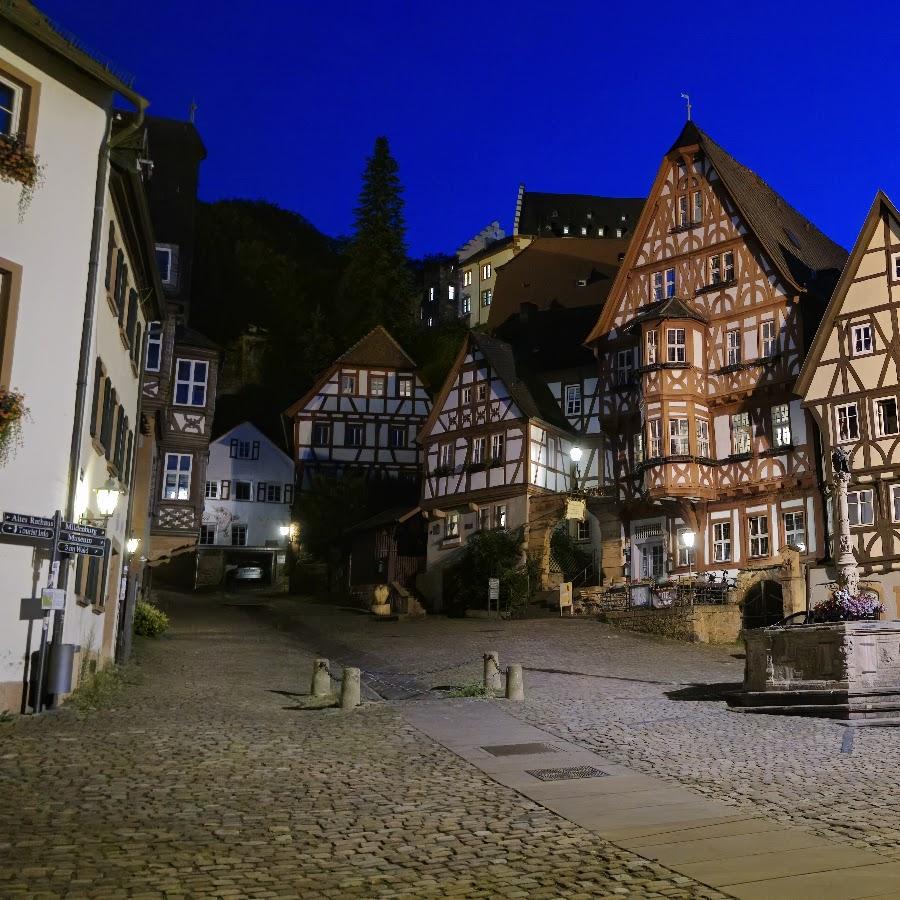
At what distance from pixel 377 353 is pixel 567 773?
4987 centimetres

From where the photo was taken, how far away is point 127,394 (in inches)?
933

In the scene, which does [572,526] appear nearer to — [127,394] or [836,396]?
[836,396]

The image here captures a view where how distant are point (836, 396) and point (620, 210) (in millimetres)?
59691

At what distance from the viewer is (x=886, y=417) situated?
3531 cm

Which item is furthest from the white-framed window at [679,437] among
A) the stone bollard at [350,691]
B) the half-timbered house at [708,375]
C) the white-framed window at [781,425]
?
the stone bollard at [350,691]

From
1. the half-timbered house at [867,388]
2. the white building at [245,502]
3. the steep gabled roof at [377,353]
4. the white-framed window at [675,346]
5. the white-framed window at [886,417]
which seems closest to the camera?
the half-timbered house at [867,388]

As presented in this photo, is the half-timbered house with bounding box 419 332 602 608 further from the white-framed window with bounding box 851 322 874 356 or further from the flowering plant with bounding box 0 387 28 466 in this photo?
the flowering plant with bounding box 0 387 28 466

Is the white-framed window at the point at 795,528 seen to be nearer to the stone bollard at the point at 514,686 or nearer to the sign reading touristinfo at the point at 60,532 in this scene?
the stone bollard at the point at 514,686

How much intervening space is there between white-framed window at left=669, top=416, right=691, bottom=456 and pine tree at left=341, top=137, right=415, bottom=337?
3726cm

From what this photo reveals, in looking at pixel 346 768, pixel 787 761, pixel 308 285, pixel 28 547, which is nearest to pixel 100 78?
pixel 28 547

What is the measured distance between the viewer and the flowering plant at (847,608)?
18344mm

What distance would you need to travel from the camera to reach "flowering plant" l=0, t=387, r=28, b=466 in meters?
15.1

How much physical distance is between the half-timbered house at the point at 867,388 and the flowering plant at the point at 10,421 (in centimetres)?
2724

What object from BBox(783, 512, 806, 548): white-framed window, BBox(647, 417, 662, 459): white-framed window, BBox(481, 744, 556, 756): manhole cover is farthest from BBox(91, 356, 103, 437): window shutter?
BBox(783, 512, 806, 548): white-framed window
